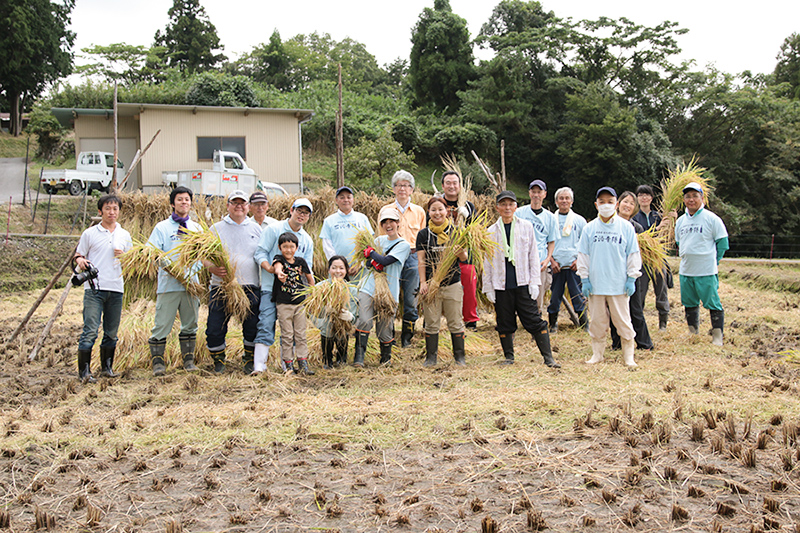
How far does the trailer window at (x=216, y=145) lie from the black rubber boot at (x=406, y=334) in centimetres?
1777

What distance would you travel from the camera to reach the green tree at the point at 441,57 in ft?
113

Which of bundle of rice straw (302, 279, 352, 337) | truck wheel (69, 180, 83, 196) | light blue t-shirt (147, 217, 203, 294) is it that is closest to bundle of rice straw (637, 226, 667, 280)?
bundle of rice straw (302, 279, 352, 337)

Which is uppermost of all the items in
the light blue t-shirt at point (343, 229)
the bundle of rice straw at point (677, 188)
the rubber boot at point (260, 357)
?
the bundle of rice straw at point (677, 188)

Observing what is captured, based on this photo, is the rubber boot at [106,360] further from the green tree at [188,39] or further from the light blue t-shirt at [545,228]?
the green tree at [188,39]

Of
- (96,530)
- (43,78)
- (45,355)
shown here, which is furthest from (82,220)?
(43,78)

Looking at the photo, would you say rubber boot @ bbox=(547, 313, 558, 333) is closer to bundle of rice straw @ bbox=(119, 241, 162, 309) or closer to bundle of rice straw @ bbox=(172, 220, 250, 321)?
bundle of rice straw @ bbox=(172, 220, 250, 321)

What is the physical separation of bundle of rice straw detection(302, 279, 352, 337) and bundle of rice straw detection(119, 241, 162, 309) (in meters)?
1.48

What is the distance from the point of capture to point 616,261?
614 centimetres

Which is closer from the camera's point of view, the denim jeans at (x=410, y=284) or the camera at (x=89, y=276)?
the camera at (x=89, y=276)

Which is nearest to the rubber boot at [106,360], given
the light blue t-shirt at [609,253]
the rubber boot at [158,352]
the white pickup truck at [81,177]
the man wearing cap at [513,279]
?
the rubber boot at [158,352]

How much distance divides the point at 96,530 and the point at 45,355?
4871mm

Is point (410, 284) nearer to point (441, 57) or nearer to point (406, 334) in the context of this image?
point (406, 334)

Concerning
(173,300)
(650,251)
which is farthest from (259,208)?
(650,251)

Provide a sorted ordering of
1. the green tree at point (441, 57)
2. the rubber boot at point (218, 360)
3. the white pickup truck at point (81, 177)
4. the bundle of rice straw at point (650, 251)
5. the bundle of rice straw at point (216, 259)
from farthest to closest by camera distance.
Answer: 1. the green tree at point (441, 57)
2. the white pickup truck at point (81, 177)
3. the bundle of rice straw at point (650, 251)
4. the rubber boot at point (218, 360)
5. the bundle of rice straw at point (216, 259)
